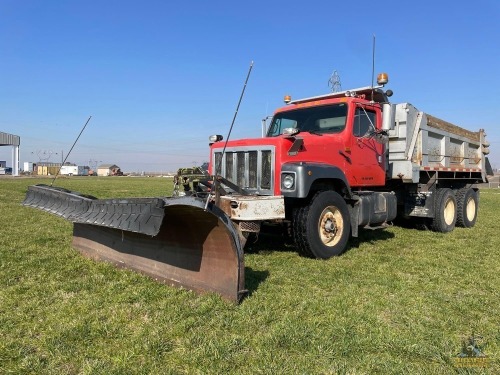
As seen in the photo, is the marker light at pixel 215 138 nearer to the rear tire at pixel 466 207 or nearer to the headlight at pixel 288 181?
the headlight at pixel 288 181

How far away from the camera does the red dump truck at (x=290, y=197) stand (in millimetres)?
3947

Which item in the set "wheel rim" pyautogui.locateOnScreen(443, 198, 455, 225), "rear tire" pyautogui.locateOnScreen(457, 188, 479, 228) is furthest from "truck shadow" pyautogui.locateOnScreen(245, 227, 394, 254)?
"rear tire" pyautogui.locateOnScreen(457, 188, 479, 228)

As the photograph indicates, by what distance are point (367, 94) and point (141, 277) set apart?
5.50 metres

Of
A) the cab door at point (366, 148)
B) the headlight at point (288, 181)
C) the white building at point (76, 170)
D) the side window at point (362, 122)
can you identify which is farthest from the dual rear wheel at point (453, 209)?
the white building at point (76, 170)

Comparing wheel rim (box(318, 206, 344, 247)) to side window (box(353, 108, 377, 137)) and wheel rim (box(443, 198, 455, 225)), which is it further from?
wheel rim (box(443, 198, 455, 225))

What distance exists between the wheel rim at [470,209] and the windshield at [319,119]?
18.2 ft

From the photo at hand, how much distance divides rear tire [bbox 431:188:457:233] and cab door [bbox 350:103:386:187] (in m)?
2.54

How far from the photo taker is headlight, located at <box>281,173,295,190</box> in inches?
224

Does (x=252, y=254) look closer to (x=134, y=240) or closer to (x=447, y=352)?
(x=134, y=240)

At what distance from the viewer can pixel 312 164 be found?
5.95 m

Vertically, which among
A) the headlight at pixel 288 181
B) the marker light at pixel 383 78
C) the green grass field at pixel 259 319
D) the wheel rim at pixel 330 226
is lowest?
the green grass field at pixel 259 319

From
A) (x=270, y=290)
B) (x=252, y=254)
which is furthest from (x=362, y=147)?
(x=270, y=290)

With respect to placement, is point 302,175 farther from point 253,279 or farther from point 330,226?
point 253,279

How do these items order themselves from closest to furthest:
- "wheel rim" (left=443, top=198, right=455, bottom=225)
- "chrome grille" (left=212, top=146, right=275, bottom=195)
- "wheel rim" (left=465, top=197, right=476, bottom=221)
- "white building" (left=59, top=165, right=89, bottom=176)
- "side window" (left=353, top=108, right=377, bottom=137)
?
"chrome grille" (left=212, top=146, right=275, bottom=195) < "side window" (left=353, top=108, right=377, bottom=137) < "wheel rim" (left=443, top=198, right=455, bottom=225) < "wheel rim" (left=465, top=197, right=476, bottom=221) < "white building" (left=59, top=165, right=89, bottom=176)
